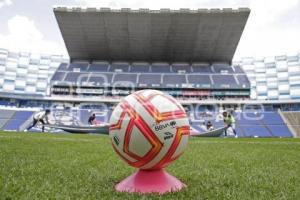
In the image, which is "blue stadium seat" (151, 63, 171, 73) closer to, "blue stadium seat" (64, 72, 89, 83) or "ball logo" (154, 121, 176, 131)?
"blue stadium seat" (64, 72, 89, 83)

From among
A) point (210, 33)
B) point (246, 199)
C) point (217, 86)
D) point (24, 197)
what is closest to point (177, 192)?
point (246, 199)

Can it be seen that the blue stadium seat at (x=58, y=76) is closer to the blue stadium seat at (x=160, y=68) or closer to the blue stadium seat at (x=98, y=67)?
the blue stadium seat at (x=98, y=67)

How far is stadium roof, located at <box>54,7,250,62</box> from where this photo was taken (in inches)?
1702

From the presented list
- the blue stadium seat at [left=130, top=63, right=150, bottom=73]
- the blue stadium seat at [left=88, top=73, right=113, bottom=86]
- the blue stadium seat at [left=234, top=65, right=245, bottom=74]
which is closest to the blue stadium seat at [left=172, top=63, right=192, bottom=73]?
the blue stadium seat at [left=130, top=63, right=150, bottom=73]

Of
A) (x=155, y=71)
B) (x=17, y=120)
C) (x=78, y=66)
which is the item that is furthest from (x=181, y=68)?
(x=17, y=120)

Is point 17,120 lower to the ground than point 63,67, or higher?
lower

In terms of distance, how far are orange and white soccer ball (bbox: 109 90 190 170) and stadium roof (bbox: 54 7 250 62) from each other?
4030 cm

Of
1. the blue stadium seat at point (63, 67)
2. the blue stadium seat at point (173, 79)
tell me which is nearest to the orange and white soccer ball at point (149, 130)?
the blue stadium seat at point (173, 79)

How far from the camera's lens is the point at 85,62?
183 feet

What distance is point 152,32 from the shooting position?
4572 centimetres

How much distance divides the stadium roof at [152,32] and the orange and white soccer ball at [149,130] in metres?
40.3

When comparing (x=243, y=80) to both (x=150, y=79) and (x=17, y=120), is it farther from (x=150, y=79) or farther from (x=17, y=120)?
(x=17, y=120)

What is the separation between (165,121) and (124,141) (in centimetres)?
46

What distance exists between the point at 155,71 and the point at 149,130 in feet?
164
